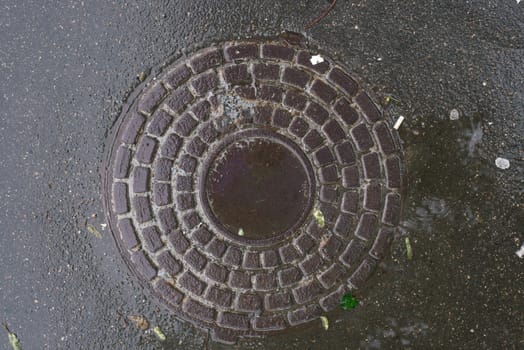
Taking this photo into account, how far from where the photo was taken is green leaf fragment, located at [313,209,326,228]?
275cm

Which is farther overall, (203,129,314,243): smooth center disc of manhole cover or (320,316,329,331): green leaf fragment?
(320,316,329,331): green leaf fragment

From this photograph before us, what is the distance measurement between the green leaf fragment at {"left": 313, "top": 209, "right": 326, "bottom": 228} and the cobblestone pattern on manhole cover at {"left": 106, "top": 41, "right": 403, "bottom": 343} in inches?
1.3

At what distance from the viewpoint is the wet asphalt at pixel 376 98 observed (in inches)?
109

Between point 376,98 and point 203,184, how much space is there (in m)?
1.24

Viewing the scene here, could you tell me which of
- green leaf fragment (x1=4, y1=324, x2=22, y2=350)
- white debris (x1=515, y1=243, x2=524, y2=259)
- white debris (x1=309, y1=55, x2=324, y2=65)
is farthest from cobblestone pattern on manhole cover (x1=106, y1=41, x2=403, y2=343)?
green leaf fragment (x1=4, y1=324, x2=22, y2=350)

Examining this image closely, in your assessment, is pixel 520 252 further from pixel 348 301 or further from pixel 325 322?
pixel 325 322

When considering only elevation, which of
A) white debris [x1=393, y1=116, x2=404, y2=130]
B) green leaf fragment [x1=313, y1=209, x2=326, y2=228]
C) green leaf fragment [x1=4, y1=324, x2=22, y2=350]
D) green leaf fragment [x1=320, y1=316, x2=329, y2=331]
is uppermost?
white debris [x1=393, y1=116, x2=404, y2=130]

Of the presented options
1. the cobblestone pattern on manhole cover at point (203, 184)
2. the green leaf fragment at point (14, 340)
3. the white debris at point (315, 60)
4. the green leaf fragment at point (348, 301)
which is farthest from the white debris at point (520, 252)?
the green leaf fragment at point (14, 340)

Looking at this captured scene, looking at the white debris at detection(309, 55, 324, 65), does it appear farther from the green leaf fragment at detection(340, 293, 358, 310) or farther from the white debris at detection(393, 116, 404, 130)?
the green leaf fragment at detection(340, 293, 358, 310)

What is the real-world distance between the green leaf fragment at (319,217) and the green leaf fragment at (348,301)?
494 mm

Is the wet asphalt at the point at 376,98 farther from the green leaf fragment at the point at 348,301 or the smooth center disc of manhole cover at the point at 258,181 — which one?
the smooth center disc of manhole cover at the point at 258,181

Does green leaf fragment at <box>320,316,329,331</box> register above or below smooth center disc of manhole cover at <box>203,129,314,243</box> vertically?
below

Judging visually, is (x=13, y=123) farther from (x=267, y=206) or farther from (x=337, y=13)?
(x=337, y=13)

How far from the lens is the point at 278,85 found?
272 centimetres
